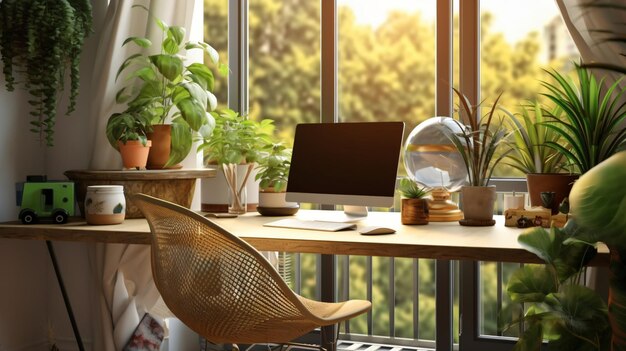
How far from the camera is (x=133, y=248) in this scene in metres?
3.21

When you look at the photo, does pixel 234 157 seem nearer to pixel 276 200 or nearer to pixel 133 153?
pixel 276 200

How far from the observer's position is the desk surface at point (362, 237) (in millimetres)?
2112

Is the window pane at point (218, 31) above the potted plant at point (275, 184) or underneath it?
above

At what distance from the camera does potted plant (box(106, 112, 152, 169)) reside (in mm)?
3008

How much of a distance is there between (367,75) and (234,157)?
1437 mm

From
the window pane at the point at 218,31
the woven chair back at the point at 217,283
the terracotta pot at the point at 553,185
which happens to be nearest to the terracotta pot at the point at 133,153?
the woven chair back at the point at 217,283

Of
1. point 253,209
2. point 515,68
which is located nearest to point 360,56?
point 515,68

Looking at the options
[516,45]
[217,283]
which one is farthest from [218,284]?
[516,45]

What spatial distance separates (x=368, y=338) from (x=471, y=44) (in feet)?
4.97

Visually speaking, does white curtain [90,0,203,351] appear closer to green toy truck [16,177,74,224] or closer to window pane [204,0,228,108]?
green toy truck [16,177,74,224]

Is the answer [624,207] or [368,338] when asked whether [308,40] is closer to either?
[368,338]

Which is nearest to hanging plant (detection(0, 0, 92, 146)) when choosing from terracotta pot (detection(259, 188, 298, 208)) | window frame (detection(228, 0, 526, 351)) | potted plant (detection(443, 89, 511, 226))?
terracotta pot (detection(259, 188, 298, 208))

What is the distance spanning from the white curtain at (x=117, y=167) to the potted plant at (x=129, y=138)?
0.21m

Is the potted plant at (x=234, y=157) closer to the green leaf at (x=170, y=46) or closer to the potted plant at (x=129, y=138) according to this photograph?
the potted plant at (x=129, y=138)
